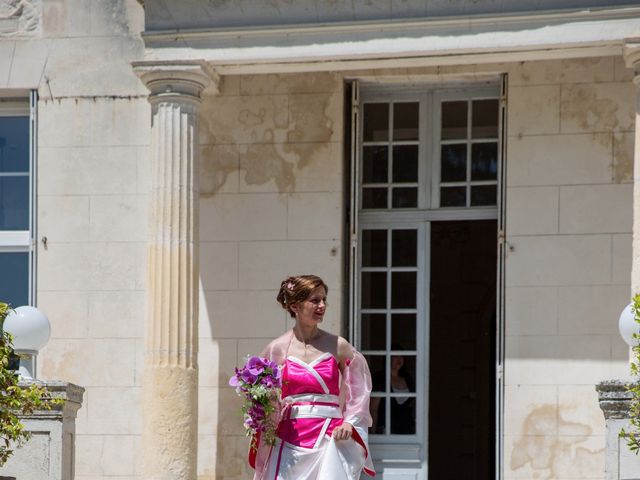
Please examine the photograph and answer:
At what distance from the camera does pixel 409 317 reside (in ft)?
42.3

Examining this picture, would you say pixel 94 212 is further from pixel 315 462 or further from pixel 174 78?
pixel 315 462

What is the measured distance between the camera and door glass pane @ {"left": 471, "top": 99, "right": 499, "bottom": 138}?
12.8 m

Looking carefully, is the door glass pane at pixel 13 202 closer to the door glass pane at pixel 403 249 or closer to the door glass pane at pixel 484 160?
the door glass pane at pixel 403 249

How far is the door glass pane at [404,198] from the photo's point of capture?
42.4 feet

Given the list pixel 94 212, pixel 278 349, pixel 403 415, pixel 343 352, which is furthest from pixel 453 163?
pixel 278 349

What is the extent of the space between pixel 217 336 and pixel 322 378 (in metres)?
4.47

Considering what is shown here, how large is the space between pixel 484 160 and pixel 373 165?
97 cm

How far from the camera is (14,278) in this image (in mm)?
13234

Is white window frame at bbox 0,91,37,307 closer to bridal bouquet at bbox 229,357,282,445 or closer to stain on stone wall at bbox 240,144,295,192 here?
stain on stone wall at bbox 240,144,295,192

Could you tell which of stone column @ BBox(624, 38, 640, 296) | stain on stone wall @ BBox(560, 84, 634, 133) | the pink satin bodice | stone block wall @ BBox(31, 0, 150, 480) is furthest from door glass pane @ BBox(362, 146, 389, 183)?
the pink satin bodice

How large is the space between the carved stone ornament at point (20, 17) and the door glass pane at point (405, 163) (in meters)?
3.36

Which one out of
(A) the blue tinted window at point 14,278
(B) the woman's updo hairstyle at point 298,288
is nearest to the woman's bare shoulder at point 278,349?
(B) the woman's updo hairstyle at point 298,288

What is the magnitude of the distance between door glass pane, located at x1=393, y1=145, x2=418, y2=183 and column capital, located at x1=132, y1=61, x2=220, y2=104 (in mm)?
2003

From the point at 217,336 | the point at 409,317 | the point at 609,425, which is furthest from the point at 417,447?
the point at 609,425
